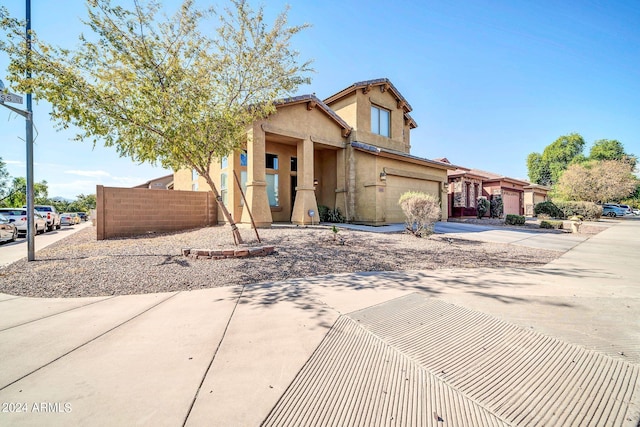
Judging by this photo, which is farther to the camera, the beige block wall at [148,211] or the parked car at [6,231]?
the parked car at [6,231]

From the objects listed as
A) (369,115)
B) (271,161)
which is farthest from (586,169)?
(271,161)

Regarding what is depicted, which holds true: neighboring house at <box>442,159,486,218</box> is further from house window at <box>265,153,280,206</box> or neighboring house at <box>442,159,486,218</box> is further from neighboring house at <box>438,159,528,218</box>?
house window at <box>265,153,280,206</box>

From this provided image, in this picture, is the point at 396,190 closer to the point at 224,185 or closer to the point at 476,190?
the point at 224,185

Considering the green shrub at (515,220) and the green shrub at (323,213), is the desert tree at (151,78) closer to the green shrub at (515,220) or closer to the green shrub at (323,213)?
the green shrub at (323,213)

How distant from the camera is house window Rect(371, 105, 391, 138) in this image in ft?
51.3

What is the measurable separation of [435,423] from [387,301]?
2.19m

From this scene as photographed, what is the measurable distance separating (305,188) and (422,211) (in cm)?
544

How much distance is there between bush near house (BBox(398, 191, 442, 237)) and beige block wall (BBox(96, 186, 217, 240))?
30.0ft

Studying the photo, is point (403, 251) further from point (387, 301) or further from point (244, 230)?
point (244, 230)

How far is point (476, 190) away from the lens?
23.3m

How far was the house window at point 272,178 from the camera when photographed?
13.6m

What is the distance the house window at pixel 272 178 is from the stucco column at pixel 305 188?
1692 millimetres

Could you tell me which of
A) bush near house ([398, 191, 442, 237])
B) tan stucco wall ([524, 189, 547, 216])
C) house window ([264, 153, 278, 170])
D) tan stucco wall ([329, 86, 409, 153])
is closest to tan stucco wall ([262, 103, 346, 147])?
tan stucco wall ([329, 86, 409, 153])

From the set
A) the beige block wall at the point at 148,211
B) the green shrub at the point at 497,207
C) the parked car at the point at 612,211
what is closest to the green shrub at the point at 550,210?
the green shrub at the point at 497,207
